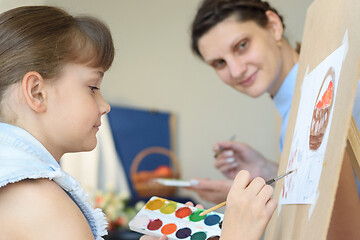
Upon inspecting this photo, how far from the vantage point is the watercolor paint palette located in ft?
2.83

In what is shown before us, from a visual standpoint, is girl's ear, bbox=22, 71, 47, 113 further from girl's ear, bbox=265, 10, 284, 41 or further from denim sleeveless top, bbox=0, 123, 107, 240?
girl's ear, bbox=265, 10, 284, 41

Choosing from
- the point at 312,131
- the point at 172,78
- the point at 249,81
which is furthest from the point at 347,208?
the point at 172,78

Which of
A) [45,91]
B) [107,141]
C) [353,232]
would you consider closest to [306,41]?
[353,232]

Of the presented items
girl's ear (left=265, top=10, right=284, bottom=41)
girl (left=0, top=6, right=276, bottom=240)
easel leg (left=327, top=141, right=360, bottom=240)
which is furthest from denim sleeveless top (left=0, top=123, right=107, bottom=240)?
girl's ear (left=265, top=10, right=284, bottom=41)

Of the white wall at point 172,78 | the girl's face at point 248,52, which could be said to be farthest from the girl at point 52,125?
the white wall at point 172,78

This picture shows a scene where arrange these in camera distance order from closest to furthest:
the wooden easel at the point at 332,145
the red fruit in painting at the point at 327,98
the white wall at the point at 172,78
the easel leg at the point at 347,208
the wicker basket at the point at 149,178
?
the wooden easel at the point at 332,145 < the red fruit in painting at the point at 327,98 < the easel leg at the point at 347,208 < the wicker basket at the point at 149,178 < the white wall at the point at 172,78

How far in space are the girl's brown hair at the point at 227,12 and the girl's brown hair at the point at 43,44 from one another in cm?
64

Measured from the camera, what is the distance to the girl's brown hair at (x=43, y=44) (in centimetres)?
82

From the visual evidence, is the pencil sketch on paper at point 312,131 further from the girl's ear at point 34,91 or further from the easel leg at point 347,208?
the girl's ear at point 34,91

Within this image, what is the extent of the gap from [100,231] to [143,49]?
3.01m

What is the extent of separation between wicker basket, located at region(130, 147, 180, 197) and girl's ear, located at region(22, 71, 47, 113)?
2555mm

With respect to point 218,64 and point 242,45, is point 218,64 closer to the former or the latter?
point 218,64

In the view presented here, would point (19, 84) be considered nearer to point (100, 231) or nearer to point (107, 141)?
point (100, 231)

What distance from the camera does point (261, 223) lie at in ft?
2.26
